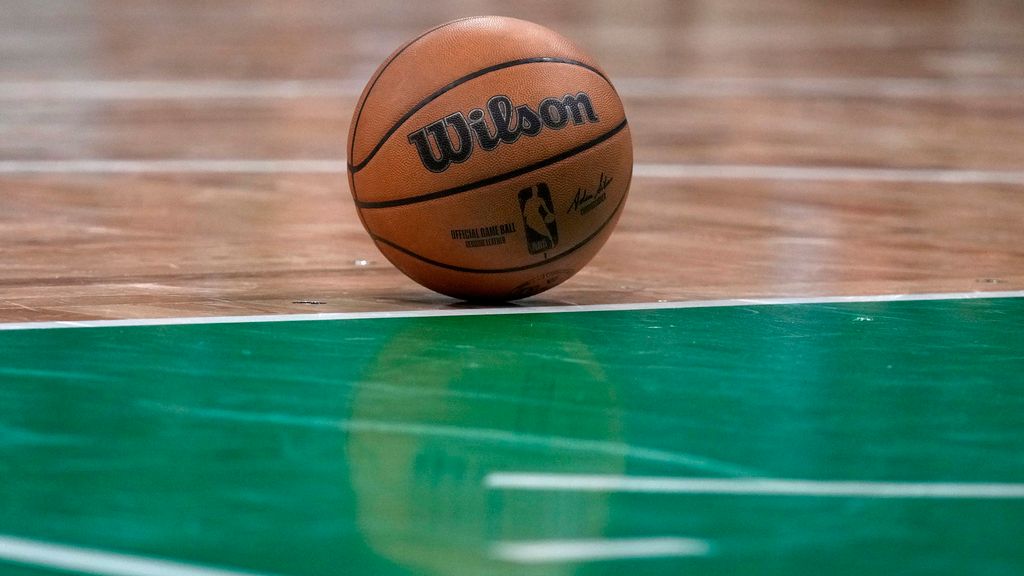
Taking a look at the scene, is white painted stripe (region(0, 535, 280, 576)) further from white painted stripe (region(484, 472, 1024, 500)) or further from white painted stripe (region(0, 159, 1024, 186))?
white painted stripe (region(0, 159, 1024, 186))

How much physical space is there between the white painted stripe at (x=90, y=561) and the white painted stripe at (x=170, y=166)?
166 inches

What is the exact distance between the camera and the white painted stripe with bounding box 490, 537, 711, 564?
102 inches

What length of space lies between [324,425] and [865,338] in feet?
5.30

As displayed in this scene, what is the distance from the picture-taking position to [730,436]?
10.7ft

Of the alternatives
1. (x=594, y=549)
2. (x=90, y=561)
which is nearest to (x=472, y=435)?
(x=594, y=549)

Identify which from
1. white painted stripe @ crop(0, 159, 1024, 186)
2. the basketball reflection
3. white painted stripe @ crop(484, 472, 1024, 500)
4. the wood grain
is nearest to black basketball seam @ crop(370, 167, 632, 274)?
the basketball reflection

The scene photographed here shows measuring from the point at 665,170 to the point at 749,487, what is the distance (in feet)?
13.6

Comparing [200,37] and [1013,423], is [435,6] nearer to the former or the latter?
[200,37]

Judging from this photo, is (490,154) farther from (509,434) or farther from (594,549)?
(594,549)

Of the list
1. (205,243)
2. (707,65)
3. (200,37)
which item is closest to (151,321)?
(205,243)

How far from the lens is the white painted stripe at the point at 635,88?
30.3 feet

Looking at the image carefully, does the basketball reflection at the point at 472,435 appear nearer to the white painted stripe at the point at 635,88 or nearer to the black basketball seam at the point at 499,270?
the black basketball seam at the point at 499,270

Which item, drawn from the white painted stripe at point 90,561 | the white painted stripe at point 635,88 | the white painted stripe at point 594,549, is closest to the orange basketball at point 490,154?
the white painted stripe at point 594,549

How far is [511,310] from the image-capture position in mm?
4418
